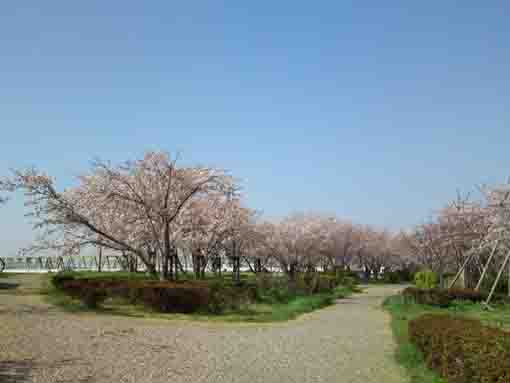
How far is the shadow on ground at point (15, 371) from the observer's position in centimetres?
665

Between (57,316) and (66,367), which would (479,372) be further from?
(57,316)

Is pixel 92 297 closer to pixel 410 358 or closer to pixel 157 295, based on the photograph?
pixel 157 295

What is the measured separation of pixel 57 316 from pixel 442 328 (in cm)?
943

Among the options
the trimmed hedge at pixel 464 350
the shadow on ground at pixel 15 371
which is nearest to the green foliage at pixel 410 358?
the trimmed hedge at pixel 464 350

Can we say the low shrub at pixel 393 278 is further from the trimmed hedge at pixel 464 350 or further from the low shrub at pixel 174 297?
the trimmed hedge at pixel 464 350

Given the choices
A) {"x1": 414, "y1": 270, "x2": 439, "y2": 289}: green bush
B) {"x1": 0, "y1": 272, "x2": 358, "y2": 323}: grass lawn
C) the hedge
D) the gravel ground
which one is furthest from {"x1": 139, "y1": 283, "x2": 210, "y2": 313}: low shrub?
{"x1": 414, "y1": 270, "x2": 439, "y2": 289}: green bush

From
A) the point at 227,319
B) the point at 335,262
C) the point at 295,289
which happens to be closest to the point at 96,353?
the point at 227,319

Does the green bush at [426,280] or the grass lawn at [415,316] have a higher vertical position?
the green bush at [426,280]

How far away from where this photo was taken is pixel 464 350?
675cm

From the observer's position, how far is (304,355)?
31.6ft

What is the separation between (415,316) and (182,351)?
349 inches

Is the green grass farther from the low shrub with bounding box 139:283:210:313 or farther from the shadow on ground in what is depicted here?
the shadow on ground

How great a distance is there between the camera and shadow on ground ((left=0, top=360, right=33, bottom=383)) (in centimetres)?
665

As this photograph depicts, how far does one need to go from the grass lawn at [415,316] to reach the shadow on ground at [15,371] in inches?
→ 210
